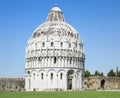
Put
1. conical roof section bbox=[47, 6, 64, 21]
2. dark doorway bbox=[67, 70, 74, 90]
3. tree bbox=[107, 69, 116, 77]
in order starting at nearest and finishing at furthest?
dark doorway bbox=[67, 70, 74, 90]
conical roof section bbox=[47, 6, 64, 21]
tree bbox=[107, 69, 116, 77]

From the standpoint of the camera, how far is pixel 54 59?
83.4m

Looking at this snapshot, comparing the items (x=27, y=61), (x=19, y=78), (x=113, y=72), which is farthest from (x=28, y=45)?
(x=113, y=72)

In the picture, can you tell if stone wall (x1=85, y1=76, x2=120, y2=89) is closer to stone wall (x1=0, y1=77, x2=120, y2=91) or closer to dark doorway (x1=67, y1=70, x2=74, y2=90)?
stone wall (x1=0, y1=77, x2=120, y2=91)

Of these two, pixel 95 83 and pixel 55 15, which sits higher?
pixel 55 15

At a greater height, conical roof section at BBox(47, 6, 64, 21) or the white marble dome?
conical roof section at BBox(47, 6, 64, 21)

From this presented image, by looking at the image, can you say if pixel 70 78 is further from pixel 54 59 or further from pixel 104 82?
pixel 104 82

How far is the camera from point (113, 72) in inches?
4596

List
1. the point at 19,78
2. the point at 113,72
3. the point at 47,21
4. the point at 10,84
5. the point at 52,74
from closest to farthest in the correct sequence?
the point at 52,74
the point at 47,21
the point at 10,84
the point at 19,78
the point at 113,72

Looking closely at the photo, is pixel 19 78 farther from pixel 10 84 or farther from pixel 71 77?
pixel 71 77

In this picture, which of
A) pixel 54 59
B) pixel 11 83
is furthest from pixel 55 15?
pixel 11 83

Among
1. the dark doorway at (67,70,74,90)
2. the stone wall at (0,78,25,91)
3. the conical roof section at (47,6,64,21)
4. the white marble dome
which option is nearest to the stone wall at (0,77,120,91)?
the stone wall at (0,78,25,91)

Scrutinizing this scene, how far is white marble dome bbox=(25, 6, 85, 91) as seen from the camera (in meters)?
83.2

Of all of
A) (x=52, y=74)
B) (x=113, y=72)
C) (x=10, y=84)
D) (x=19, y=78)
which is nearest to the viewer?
(x=52, y=74)

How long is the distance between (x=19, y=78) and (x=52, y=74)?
22896mm
